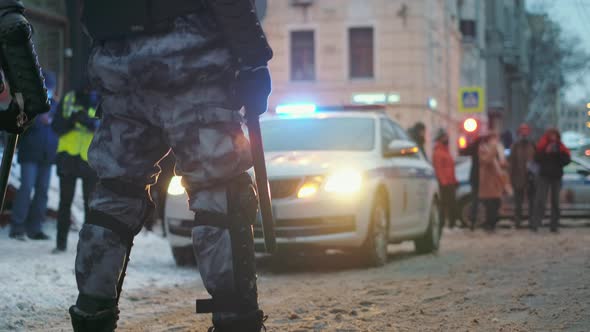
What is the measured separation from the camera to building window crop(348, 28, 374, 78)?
36.1 m

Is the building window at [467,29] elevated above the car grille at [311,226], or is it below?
above

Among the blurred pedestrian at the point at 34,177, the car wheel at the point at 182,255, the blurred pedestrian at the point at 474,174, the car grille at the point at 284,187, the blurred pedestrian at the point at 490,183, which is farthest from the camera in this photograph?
the blurred pedestrian at the point at 474,174

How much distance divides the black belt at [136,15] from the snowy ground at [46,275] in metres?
2.18

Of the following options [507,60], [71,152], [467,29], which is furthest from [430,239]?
[507,60]

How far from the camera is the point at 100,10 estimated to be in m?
4.12

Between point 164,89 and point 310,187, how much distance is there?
566 centimetres

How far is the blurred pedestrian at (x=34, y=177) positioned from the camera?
11.3 m

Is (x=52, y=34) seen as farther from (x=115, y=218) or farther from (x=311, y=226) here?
(x=115, y=218)

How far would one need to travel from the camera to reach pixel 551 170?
17.8 metres

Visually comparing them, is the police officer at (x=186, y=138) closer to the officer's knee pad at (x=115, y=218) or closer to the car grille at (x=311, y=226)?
the officer's knee pad at (x=115, y=218)

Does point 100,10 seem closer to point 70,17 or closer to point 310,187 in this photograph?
point 310,187

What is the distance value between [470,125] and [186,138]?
70.3ft

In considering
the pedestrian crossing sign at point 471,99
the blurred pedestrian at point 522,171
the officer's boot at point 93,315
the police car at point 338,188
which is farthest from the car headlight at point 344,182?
the pedestrian crossing sign at point 471,99

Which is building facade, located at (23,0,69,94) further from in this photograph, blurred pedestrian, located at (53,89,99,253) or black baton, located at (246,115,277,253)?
black baton, located at (246,115,277,253)
